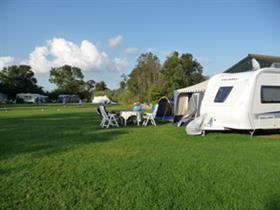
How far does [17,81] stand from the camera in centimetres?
6938

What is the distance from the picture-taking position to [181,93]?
49.5 ft

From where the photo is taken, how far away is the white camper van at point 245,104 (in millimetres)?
8828

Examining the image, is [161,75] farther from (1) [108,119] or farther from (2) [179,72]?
(1) [108,119]

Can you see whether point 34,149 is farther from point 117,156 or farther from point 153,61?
point 153,61

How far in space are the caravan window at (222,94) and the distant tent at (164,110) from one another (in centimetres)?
643

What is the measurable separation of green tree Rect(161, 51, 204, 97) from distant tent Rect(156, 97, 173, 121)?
14.6 m

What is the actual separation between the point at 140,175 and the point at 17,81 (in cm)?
7151

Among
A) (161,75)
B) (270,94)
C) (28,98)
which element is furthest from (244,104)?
(28,98)

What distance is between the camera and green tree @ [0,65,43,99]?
66.2 meters

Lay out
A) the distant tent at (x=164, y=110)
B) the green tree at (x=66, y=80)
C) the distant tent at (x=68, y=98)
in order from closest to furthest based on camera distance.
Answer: the distant tent at (x=164, y=110)
the distant tent at (x=68, y=98)
the green tree at (x=66, y=80)

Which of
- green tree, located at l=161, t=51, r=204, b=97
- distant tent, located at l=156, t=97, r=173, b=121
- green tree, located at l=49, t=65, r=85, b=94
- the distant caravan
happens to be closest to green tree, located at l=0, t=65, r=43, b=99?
green tree, located at l=49, t=65, r=85, b=94

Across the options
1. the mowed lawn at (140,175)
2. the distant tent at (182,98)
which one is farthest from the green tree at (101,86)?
the mowed lawn at (140,175)

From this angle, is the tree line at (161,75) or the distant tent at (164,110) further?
the tree line at (161,75)

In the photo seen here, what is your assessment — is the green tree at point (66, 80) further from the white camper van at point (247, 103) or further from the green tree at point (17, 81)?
the white camper van at point (247, 103)
